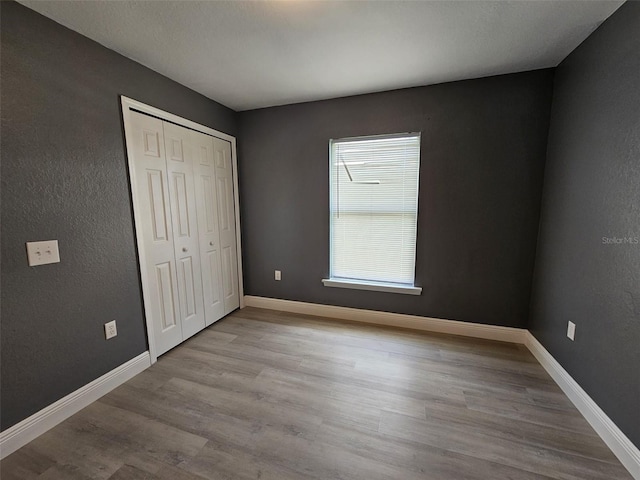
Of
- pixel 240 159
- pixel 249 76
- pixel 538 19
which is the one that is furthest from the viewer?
pixel 240 159

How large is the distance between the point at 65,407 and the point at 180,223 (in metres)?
1.43

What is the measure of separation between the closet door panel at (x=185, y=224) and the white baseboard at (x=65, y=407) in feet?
1.72

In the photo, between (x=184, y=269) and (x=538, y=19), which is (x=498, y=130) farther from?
(x=184, y=269)

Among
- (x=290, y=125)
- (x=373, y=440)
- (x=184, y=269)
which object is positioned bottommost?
(x=373, y=440)

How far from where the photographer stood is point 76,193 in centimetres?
162

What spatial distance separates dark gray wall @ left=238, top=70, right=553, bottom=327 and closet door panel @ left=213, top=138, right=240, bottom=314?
24 centimetres

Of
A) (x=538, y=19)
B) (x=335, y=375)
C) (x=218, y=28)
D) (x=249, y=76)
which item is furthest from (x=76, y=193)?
(x=538, y=19)

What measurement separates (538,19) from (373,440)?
102 inches

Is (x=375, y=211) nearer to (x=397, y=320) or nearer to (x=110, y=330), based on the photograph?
(x=397, y=320)

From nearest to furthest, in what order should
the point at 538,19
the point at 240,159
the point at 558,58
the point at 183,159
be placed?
the point at 538,19
the point at 558,58
the point at 183,159
the point at 240,159

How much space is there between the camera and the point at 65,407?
1583 millimetres

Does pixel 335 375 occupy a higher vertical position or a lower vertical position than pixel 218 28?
lower

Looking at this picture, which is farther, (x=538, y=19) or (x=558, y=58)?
(x=558, y=58)

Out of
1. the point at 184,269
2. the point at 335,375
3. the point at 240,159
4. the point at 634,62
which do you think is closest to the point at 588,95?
the point at 634,62
